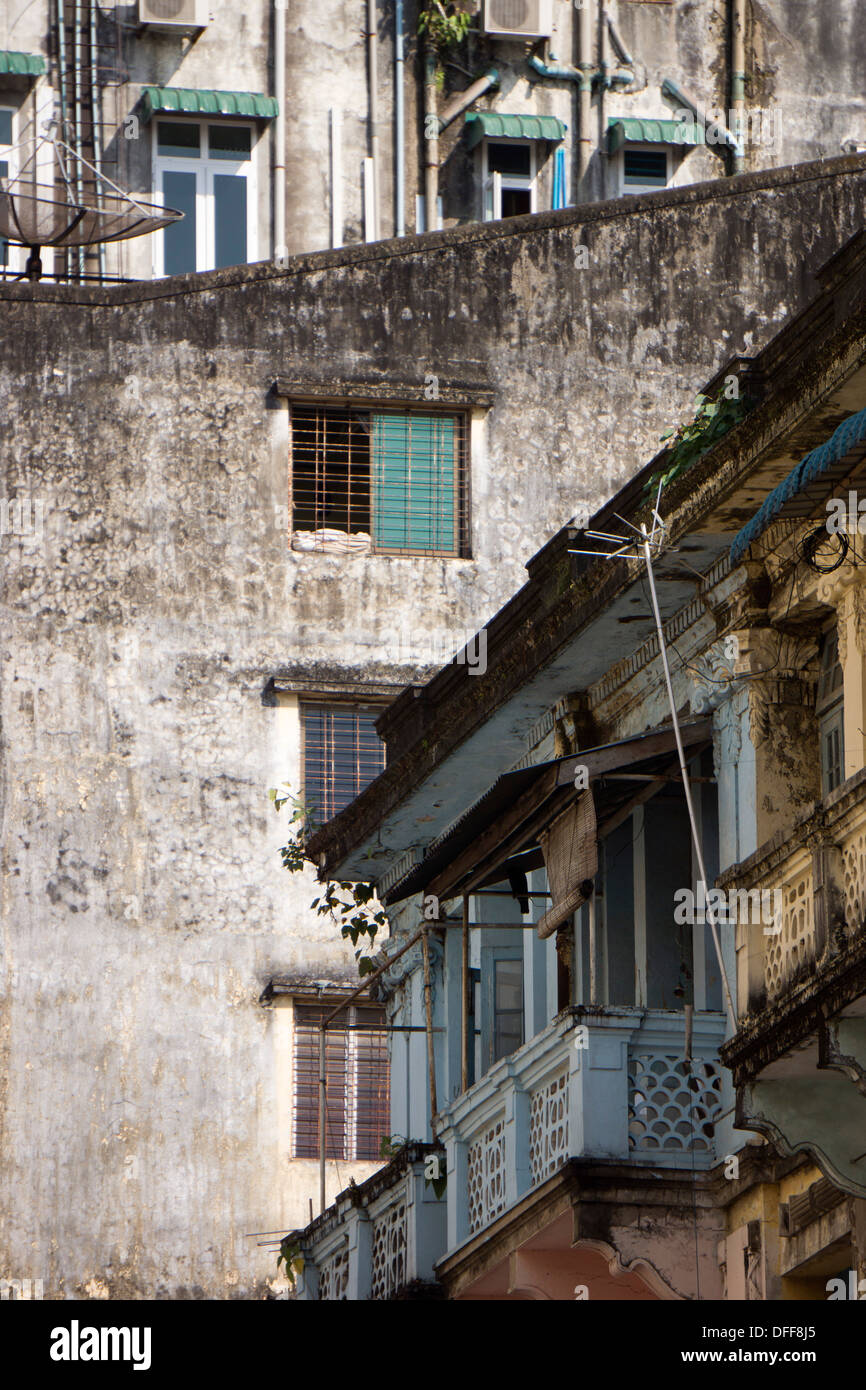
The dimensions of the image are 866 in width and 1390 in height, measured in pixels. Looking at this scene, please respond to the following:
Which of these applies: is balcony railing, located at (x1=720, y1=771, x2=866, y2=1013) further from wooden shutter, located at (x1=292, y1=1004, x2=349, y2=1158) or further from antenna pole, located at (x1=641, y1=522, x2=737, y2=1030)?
wooden shutter, located at (x1=292, y1=1004, x2=349, y2=1158)

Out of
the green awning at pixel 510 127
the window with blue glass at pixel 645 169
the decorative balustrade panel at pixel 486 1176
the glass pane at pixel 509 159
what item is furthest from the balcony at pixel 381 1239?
the window with blue glass at pixel 645 169

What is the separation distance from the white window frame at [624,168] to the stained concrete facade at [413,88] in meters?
0.04

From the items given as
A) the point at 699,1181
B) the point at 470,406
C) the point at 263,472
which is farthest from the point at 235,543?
the point at 699,1181

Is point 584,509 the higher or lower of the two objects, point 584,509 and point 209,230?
the lower

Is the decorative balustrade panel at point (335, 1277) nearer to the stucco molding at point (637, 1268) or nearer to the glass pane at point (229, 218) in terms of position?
the stucco molding at point (637, 1268)

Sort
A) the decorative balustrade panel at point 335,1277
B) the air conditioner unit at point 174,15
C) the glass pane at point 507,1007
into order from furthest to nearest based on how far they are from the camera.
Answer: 1. the air conditioner unit at point 174,15
2. the decorative balustrade panel at point 335,1277
3. the glass pane at point 507,1007

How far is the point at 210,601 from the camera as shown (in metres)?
26.4

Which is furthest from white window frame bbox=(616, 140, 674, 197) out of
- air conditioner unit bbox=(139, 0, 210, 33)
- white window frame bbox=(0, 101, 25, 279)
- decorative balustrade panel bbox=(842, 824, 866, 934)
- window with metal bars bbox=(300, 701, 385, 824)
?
decorative balustrade panel bbox=(842, 824, 866, 934)

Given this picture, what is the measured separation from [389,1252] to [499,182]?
57.7 feet

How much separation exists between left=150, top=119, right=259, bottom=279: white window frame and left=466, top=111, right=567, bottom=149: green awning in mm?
2524

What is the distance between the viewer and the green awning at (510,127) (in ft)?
114
